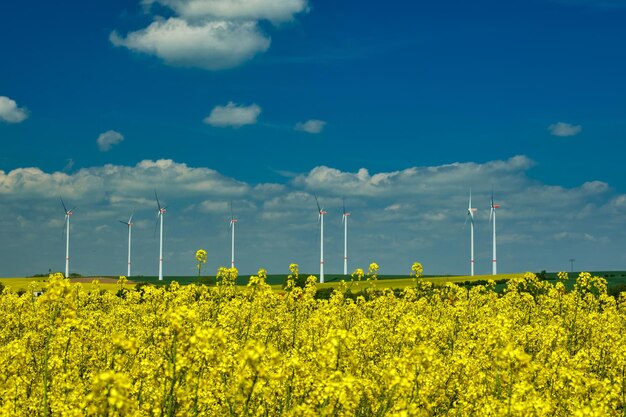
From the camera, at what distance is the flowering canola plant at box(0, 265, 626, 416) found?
7977 mm

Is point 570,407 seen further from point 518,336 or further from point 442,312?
point 442,312

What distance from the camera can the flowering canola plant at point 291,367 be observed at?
798 cm

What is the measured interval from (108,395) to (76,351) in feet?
28.3

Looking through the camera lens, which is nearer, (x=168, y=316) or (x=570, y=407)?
(x=168, y=316)

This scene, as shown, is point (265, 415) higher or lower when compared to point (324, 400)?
lower

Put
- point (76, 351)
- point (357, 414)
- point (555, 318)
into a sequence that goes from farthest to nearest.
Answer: point (555, 318), point (76, 351), point (357, 414)

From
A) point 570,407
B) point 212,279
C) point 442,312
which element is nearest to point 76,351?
point 570,407

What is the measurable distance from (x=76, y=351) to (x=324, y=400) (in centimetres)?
834

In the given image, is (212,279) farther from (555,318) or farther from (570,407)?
(570,407)

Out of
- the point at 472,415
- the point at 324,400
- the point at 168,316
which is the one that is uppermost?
the point at 168,316

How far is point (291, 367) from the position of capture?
9781 millimetres

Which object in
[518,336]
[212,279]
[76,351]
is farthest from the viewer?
[212,279]

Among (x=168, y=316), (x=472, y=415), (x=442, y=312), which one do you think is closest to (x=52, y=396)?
(x=168, y=316)

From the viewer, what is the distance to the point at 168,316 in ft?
25.1
